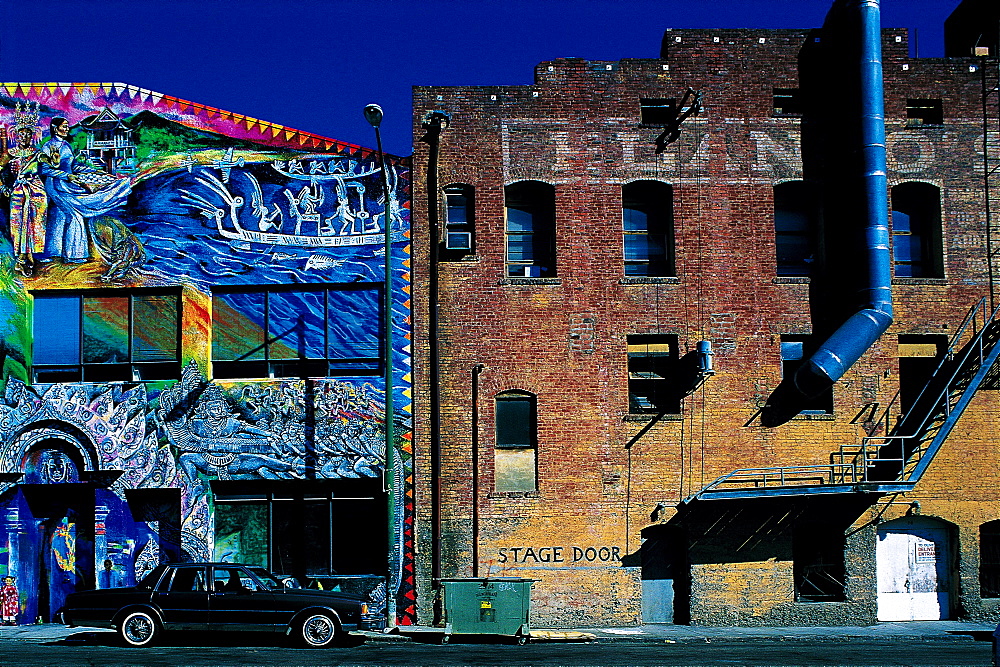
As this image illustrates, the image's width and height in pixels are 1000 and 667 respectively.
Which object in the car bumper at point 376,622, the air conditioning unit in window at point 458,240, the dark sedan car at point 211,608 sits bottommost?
the car bumper at point 376,622

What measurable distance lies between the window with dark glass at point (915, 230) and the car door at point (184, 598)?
698 inches

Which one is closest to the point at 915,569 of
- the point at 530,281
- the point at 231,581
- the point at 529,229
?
the point at 530,281

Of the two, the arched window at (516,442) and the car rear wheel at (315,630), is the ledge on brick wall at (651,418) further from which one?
the car rear wheel at (315,630)

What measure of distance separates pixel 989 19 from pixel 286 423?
20394 millimetres

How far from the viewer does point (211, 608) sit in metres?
21.1

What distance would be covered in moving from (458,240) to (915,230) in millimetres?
11383

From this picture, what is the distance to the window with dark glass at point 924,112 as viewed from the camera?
91.1 ft

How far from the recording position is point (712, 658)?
781 inches

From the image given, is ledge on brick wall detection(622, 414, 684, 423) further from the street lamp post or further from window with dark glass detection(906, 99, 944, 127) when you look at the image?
window with dark glass detection(906, 99, 944, 127)

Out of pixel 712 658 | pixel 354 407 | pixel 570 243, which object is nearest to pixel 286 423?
pixel 354 407

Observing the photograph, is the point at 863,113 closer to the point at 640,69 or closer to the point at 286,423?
the point at 640,69

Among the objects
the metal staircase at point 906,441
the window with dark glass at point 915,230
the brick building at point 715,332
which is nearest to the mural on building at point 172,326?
the brick building at point 715,332

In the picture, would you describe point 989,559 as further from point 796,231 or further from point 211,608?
point 211,608

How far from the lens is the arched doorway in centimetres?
Answer: 2664
